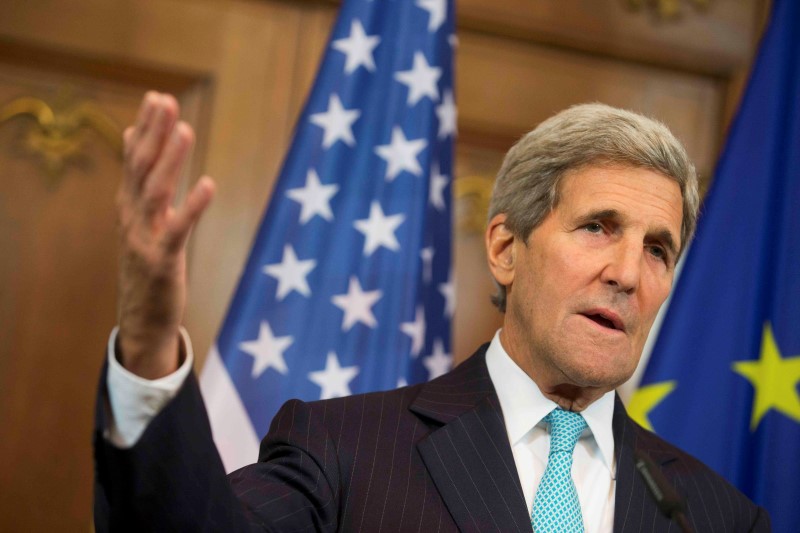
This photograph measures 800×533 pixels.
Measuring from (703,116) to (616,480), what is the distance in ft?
6.16

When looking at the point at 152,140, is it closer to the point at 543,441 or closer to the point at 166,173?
the point at 166,173

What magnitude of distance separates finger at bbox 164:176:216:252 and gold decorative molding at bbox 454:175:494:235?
2.04 metres

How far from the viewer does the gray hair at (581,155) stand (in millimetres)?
1744

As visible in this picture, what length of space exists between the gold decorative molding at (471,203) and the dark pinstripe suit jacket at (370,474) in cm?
121

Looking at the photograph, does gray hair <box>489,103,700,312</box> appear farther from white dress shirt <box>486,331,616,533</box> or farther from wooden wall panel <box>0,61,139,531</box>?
wooden wall panel <box>0,61,139,531</box>

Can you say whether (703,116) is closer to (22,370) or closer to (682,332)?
(682,332)

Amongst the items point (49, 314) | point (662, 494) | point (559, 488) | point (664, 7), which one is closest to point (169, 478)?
point (662, 494)

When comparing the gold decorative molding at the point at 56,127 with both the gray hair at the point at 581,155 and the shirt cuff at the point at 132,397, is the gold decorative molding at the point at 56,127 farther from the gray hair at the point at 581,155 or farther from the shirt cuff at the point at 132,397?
the shirt cuff at the point at 132,397

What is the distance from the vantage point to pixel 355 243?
233 centimetres

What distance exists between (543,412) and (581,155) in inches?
17.8

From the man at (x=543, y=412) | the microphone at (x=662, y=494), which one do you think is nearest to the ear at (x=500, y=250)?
the man at (x=543, y=412)

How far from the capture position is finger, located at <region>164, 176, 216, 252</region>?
0.95 m

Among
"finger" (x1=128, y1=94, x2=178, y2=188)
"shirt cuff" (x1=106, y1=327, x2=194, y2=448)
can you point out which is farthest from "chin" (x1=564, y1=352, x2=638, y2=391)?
"finger" (x1=128, y1=94, x2=178, y2=188)

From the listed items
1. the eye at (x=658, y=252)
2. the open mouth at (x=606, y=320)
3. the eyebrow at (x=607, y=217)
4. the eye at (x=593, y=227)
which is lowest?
the open mouth at (x=606, y=320)
